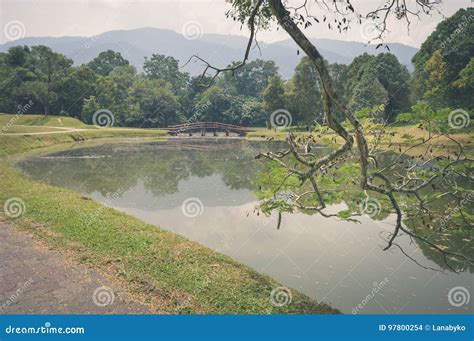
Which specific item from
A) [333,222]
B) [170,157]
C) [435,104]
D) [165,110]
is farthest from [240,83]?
[333,222]

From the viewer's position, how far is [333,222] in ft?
40.1

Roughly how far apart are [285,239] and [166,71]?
3568 inches

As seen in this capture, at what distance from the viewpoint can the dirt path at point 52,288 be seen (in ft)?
19.4

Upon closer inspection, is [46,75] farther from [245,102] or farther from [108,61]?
[108,61]

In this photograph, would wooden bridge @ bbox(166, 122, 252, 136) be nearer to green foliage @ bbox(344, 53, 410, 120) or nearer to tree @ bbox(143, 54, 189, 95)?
green foliage @ bbox(344, 53, 410, 120)

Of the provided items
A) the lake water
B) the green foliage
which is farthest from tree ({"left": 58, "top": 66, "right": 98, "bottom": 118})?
the green foliage

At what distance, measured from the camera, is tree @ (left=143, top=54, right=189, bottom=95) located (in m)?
91.1

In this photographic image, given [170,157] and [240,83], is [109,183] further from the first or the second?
[240,83]

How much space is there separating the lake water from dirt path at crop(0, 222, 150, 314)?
3.60m

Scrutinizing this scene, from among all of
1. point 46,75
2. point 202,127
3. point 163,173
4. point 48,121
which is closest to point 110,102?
point 46,75

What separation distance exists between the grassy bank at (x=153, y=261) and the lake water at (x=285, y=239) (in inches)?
38.1

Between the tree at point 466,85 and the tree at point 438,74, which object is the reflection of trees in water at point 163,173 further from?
the tree at point 438,74

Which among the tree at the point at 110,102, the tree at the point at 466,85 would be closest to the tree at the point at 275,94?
the tree at the point at 110,102

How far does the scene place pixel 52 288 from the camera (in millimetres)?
6531
